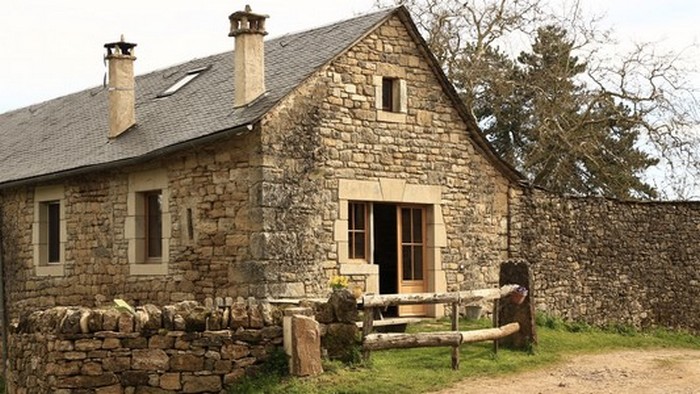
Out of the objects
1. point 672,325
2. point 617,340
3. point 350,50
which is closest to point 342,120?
point 350,50

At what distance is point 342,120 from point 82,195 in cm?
486

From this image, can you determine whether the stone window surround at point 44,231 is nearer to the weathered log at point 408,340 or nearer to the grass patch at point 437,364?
the grass patch at point 437,364

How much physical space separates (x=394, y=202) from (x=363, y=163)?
830 millimetres

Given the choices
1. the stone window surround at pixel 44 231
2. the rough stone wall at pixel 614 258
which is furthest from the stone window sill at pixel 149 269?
the rough stone wall at pixel 614 258

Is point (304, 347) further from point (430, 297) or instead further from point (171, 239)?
point (171, 239)

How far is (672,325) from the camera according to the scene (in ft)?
64.3

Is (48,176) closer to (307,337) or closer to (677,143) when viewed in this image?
(307,337)

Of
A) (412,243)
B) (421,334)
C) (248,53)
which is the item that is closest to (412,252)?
(412,243)

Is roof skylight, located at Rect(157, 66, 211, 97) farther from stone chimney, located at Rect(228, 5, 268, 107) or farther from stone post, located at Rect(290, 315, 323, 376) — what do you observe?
stone post, located at Rect(290, 315, 323, 376)

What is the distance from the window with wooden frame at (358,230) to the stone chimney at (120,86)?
15.1ft

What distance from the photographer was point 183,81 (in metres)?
19.1

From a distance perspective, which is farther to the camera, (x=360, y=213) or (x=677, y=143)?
(x=677, y=143)

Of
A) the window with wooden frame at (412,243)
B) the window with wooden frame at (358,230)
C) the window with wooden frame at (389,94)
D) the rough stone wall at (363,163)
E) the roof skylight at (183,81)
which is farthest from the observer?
the roof skylight at (183,81)

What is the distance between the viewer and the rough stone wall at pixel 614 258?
18156 mm
